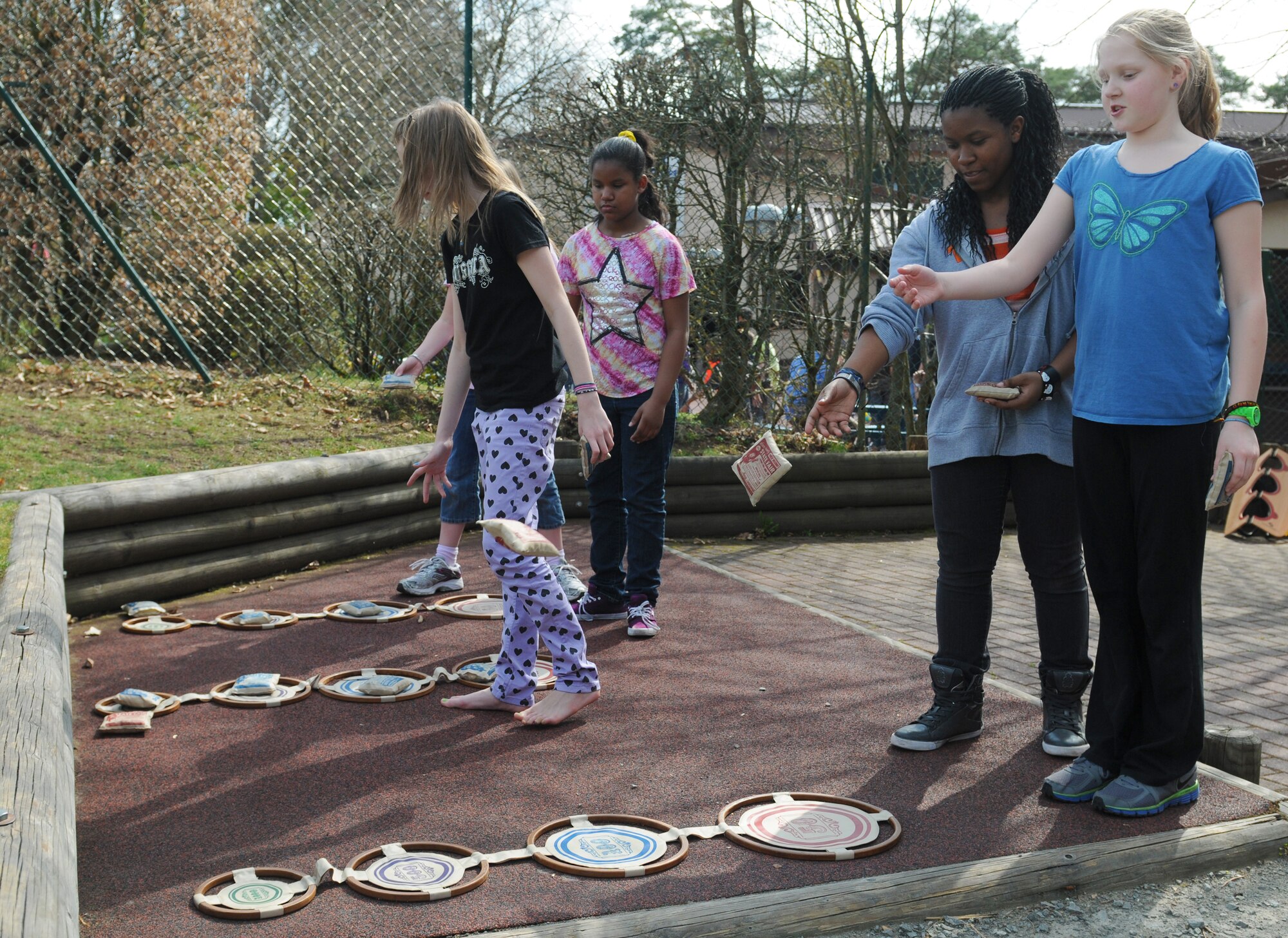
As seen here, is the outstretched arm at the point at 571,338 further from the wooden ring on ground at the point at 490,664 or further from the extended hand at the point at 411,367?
the extended hand at the point at 411,367

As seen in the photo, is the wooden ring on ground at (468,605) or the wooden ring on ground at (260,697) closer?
the wooden ring on ground at (260,697)

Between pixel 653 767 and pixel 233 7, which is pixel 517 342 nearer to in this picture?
pixel 653 767

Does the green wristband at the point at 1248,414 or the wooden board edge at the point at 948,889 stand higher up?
the green wristband at the point at 1248,414

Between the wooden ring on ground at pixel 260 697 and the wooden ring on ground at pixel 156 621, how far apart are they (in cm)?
92

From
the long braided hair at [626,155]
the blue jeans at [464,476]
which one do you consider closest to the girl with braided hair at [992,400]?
the long braided hair at [626,155]

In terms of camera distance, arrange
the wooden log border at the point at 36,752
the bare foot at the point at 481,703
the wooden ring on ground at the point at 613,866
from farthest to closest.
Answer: the bare foot at the point at 481,703, the wooden ring on ground at the point at 613,866, the wooden log border at the point at 36,752

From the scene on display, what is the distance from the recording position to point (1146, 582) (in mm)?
3180

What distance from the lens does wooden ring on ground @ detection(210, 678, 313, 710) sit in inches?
165

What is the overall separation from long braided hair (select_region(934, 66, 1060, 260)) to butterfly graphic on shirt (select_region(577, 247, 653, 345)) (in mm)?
1781

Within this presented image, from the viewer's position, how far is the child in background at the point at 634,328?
5137mm

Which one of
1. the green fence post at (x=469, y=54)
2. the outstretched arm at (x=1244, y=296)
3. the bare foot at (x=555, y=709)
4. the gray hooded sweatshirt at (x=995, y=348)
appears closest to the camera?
the outstretched arm at (x=1244, y=296)

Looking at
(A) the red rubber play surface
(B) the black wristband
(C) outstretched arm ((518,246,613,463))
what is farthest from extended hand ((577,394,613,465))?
(A) the red rubber play surface

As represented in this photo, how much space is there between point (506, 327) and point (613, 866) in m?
1.76

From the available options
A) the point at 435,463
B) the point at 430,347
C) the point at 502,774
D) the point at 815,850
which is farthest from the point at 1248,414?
the point at 430,347
